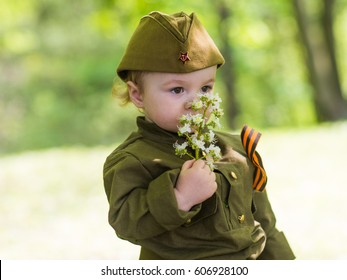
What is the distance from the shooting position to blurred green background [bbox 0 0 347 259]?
5703 mm

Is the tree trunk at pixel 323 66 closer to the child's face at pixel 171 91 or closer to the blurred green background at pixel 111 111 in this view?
the blurred green background at pixel 111 111

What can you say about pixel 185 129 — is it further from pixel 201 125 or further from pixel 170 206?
pixel 170 206

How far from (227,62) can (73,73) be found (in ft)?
25.8

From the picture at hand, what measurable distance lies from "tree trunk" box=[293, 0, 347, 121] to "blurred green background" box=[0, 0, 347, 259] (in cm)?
2

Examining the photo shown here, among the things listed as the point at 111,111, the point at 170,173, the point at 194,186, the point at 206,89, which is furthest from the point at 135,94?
the point at 111,111

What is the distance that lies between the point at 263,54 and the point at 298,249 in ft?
63.1

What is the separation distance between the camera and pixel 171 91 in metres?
2.63

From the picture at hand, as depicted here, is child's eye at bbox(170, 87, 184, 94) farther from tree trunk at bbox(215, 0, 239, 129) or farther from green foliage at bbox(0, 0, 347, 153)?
green foliage at bbox(0, 0, 347, 153)

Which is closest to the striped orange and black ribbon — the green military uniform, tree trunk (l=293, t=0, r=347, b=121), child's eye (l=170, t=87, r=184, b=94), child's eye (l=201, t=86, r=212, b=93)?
the green military uniform

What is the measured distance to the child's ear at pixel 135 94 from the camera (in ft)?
9.06

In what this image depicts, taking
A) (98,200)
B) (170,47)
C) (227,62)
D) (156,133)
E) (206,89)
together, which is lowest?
(98,200)

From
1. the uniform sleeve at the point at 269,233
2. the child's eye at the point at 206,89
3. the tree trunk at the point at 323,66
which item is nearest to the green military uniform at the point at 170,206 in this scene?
the uniform sleeve at the point at 269,233

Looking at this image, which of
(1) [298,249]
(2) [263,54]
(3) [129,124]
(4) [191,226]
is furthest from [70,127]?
(4) [191,226]

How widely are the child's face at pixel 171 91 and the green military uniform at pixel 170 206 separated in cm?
9
